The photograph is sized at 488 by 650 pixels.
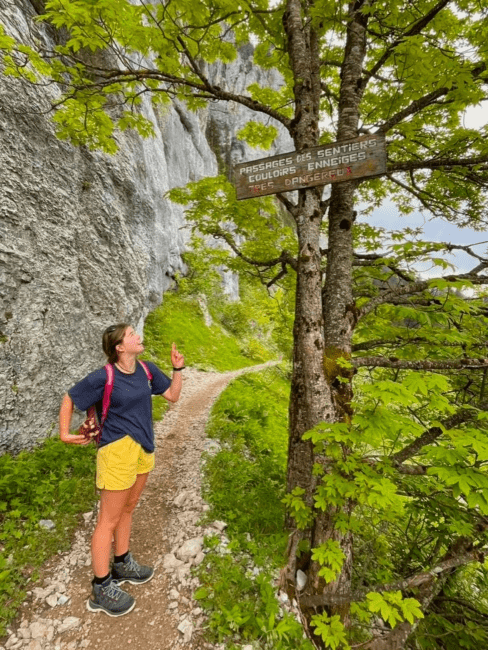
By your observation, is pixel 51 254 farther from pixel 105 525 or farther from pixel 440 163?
pixel 440 163

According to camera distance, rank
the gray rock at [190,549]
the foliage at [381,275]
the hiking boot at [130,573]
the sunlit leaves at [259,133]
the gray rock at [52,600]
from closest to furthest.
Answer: the foliage at [381,275] < the gray rock at [52,600] < the hiking boot at [130,573] < the gray rock at [190,549] < the sunlit leaves at [259,133]

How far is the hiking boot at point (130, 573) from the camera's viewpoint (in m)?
3.52

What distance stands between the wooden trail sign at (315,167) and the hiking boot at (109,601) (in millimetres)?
4801

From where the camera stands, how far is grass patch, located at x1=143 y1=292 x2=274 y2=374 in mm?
13328

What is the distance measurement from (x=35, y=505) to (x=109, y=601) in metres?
1.84

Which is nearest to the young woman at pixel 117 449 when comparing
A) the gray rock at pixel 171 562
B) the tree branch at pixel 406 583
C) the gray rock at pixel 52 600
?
the gray rock at pixel 52 600

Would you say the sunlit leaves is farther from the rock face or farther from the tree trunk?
the rock face

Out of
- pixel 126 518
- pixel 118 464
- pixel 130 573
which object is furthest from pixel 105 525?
pixel 130 573

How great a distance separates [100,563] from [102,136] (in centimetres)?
563

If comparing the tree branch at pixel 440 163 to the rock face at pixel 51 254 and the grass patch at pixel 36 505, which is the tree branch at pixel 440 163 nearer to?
the grass patch at pixel 36 505

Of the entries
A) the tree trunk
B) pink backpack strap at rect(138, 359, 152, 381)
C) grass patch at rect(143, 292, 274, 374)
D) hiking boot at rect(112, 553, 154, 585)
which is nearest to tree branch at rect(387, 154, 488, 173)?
the tree trunk

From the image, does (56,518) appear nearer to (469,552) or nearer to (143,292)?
(469,552)

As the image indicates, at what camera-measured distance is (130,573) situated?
11.6 ft

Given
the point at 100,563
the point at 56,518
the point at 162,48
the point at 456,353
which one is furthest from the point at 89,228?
the point at 456,353
